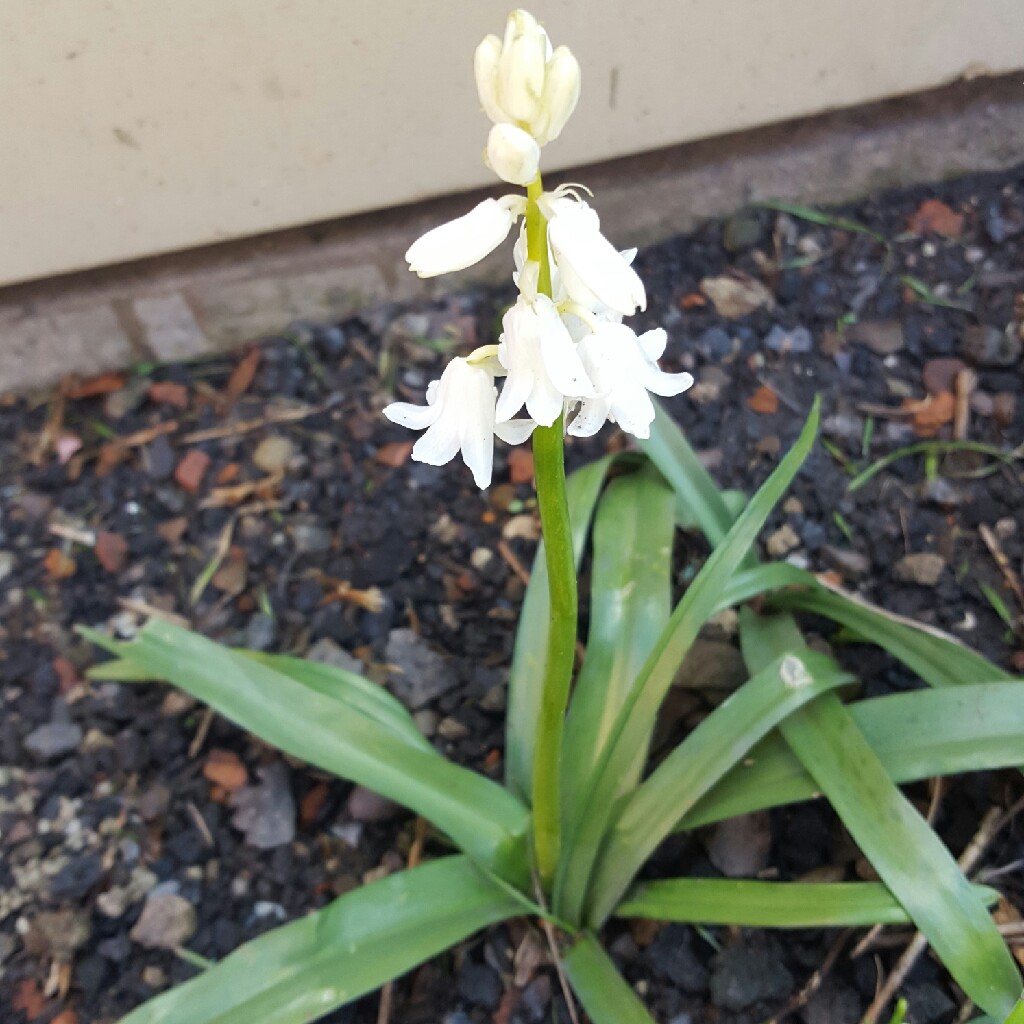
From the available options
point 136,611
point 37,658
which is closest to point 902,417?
point 136,611

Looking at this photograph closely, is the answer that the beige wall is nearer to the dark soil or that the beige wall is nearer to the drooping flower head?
the dark soil

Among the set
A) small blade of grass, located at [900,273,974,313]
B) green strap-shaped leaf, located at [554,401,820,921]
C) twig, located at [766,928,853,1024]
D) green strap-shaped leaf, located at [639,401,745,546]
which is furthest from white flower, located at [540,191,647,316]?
small blade of grass, located at [900,273,974,313]

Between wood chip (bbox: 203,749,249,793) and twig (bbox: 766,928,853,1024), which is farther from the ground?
wood chip (bbox: 203,749,249,793)

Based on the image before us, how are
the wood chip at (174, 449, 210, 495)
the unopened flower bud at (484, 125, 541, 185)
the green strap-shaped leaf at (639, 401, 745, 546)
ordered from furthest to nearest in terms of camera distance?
the wood chip at (174, 449, 210, 495) < the green strap-shaped leaf at (639, 401, 745, 546) < the unopened flower bud at (484, 125, 541, 185)

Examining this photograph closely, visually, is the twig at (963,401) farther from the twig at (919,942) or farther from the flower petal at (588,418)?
the flower petal at (588,418)

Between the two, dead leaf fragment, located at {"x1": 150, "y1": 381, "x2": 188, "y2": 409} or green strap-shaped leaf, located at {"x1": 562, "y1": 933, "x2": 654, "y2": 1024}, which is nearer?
green strap-shaped leaf, located at {"x1": 562, "y1": 933, "x2": 654, "y2": 1024}

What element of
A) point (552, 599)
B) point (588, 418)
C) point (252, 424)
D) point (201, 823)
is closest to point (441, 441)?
point (588, 418)

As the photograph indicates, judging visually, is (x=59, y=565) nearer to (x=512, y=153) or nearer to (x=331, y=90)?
(x=331, y=90)
